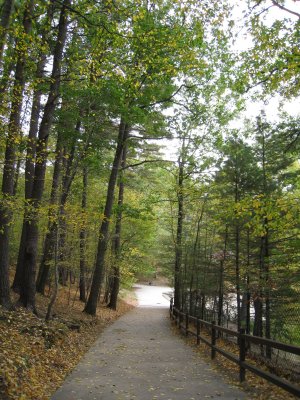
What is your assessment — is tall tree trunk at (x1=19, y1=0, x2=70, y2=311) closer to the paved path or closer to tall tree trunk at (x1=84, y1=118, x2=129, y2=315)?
the paved path

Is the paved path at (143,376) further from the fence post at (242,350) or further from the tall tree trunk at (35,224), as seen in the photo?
the tall tree trunk at (35,224)

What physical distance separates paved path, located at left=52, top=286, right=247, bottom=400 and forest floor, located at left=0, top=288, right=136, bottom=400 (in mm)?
320

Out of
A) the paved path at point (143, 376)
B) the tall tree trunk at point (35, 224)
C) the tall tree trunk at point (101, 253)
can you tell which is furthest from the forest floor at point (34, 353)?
the tall tree trunk at point (101, 253)

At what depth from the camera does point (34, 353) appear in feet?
24.7

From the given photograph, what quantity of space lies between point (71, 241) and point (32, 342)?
8611mm

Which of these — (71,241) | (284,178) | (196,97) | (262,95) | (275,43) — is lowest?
(71,241)

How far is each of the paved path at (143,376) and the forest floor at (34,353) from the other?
0.32 meters

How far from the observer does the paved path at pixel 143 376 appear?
606 centimetres

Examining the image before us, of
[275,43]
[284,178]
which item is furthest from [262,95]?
[284,178]

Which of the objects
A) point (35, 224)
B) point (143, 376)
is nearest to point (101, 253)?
point (35, 224)

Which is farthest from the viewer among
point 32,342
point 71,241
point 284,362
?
point 71,241

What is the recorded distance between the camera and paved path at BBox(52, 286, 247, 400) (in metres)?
6.06

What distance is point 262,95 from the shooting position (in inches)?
324

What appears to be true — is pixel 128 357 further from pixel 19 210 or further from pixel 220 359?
pixel 19 210
